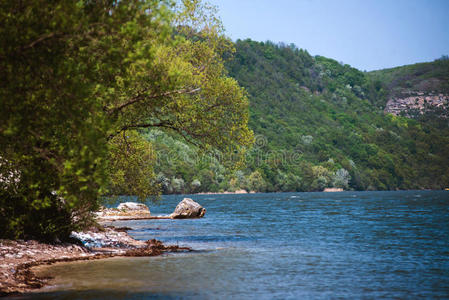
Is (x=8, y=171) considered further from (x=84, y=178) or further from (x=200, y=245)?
(x=200, y=245)

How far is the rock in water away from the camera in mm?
65250

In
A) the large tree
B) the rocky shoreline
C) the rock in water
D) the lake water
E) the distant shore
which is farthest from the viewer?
the rock in water

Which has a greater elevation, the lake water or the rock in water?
the lake water

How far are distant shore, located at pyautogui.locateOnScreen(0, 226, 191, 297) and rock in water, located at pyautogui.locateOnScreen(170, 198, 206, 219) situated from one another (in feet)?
105

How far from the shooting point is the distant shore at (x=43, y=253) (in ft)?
57.4

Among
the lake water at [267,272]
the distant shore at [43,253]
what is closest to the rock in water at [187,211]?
the lake water at [267,272]

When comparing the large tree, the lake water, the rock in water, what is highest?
the large tree

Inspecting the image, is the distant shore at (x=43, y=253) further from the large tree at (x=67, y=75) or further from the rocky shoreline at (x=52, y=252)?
the large tree at (x=67, y=75)

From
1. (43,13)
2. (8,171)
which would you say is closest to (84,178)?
(43,13)

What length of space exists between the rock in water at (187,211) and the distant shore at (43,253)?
3209 cm

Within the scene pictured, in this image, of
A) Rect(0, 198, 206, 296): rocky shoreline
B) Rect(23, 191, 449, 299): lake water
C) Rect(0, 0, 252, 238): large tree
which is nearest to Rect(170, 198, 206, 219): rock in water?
Rect(23, 191, 449, 299): lake water

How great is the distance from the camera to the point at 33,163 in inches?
656

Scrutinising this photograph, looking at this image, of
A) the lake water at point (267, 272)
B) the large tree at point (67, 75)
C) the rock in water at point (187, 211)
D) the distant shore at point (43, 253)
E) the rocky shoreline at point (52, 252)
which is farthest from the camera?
the rock in water at point (187, 211)

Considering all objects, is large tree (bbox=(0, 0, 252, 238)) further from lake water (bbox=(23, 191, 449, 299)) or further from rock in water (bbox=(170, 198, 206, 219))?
rock in water (bbox=(170, 198, 206, 219))
